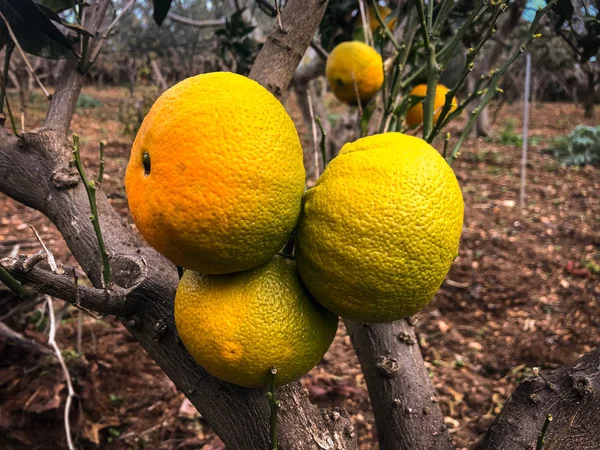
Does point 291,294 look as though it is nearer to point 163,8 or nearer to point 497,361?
point 163,8

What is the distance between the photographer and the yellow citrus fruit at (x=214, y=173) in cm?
67

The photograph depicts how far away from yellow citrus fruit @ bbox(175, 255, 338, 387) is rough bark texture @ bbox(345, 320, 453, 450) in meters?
0.51

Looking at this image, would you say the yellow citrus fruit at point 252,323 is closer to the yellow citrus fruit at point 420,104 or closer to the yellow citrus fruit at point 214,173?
the yellow citrus fruit at point 214,173

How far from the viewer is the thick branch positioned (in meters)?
1.23

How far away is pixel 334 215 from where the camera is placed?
738 mm

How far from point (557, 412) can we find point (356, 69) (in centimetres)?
121

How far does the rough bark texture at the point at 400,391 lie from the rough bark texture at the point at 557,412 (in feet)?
0.62

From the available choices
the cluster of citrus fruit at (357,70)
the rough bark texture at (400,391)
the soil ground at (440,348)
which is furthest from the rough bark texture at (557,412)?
the soil ground at (440,348)

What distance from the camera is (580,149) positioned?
6.73m

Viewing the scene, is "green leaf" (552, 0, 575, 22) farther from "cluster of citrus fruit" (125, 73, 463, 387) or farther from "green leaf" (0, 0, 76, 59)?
"green leaf" (0, 0, 76, 59)

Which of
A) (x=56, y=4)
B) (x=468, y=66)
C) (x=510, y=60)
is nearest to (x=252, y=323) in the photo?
Answer: (x=468, y=66)

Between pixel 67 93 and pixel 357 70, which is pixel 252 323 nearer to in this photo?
pixel 67 93

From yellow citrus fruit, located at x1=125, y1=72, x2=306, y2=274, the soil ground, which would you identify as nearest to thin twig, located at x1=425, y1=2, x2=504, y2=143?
yellow citrus fruit, located at x1=125, y1=72, x2=306, y2=274

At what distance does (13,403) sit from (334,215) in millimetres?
1963
